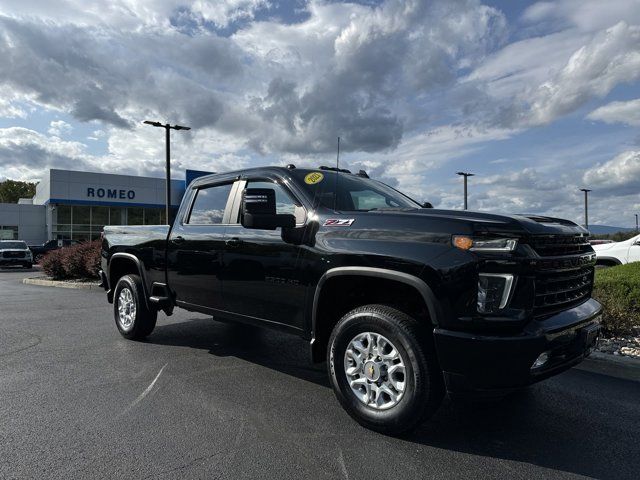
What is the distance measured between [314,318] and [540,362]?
5.29 ft

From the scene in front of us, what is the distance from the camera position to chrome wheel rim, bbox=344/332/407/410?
342cm

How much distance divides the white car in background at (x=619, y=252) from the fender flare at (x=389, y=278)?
29.3 ft

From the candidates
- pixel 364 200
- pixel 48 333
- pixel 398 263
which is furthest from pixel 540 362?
pixel 48 333

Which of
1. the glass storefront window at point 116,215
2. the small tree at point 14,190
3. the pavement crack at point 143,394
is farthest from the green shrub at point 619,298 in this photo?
the small tree at point 14,190

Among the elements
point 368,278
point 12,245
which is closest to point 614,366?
point 368,278

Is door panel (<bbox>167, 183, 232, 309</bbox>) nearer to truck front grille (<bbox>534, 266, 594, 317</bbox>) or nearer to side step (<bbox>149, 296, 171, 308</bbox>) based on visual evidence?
side step (<bbox>149, 296, 171, 308</bbox>)

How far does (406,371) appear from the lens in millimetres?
3322

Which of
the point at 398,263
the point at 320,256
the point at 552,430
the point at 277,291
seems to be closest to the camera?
the point at 398,263

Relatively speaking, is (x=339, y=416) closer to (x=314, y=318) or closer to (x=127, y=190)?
(x=314, y=318)

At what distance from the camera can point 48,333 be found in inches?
271

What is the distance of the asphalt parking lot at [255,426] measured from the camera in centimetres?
302

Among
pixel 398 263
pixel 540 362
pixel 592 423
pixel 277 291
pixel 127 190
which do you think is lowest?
pixel 592 423

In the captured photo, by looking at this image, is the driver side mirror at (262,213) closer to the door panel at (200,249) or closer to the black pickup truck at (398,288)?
the black pickup truck at (398,288)

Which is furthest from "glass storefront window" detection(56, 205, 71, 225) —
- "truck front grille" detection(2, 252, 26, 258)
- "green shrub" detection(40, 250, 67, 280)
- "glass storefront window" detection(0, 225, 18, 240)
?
"green shrub" detection(40, 250, 67, 280)
